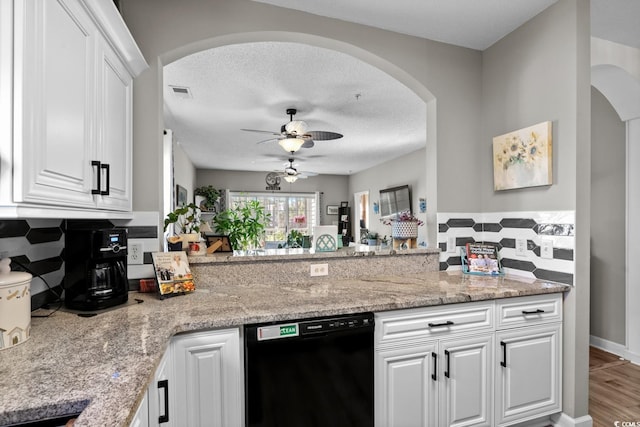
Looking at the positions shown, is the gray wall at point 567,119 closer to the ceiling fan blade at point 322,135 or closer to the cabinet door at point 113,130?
the ceiling fan blade at point 322,135

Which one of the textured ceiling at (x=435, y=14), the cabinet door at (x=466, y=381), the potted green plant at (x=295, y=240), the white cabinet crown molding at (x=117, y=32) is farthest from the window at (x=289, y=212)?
the cabinet door at (x=466, y=381)

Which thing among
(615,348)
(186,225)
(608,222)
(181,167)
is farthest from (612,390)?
(181,167)

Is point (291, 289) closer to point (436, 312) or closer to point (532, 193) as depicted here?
point (436, 312)

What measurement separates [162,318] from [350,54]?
79.6 inches

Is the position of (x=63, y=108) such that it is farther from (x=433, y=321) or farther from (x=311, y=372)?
(x=433, y=321)

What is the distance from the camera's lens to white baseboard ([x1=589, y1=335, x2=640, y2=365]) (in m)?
2.89

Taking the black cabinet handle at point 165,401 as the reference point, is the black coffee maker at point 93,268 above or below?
above

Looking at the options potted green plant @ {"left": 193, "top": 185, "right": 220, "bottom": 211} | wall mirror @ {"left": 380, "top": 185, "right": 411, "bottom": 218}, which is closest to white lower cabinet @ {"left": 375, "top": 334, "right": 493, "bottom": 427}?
wall mirror @ {"left": 380, "top": 185, "right": 411, "bottom": 218}

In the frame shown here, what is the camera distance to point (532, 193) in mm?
2201

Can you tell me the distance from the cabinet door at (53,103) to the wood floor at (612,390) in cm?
298

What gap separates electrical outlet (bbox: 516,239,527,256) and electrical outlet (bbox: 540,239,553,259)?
11cm

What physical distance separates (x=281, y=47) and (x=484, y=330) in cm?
232

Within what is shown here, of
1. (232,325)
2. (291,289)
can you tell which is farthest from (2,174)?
(291,289)

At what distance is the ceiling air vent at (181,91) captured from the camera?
10.9ft
